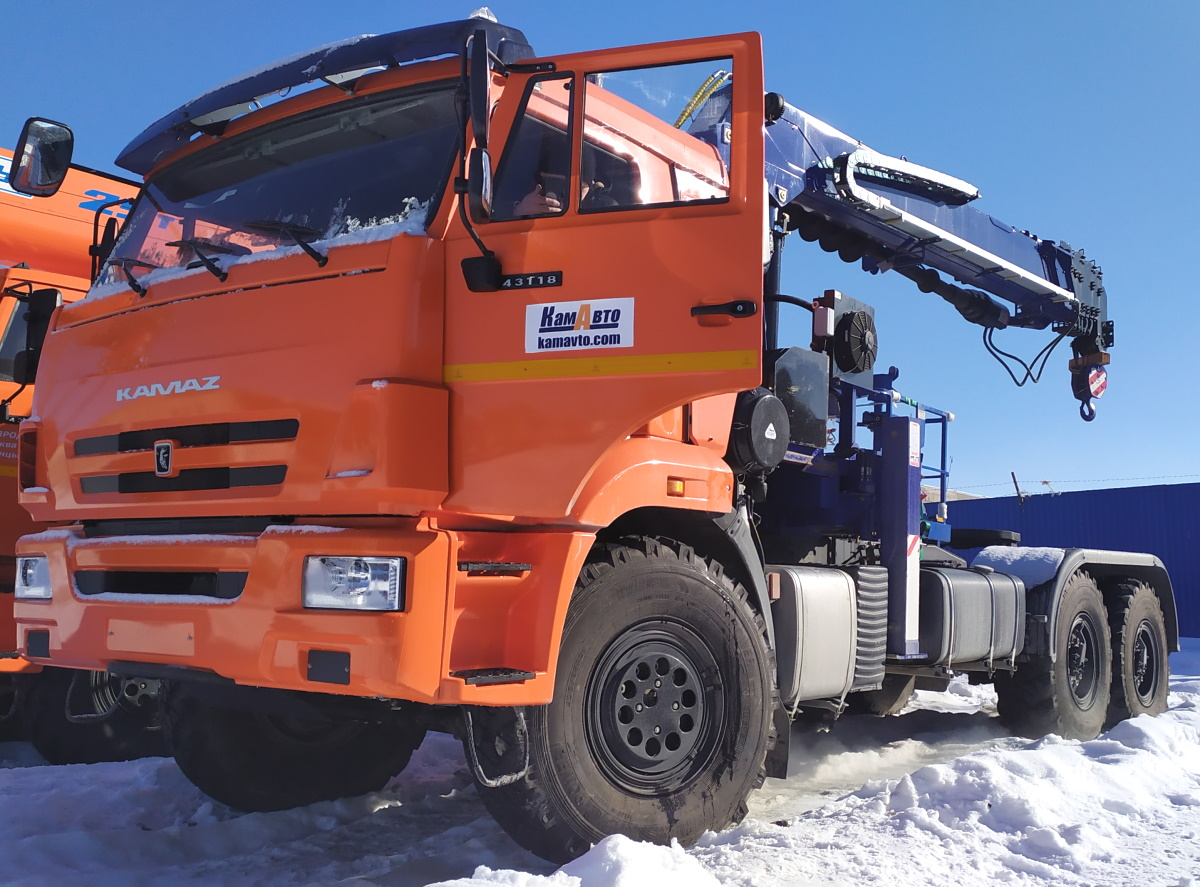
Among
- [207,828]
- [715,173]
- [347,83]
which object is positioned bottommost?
[207,828]

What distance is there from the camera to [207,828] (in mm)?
4508

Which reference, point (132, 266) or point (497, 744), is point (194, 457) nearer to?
point (132, 266)

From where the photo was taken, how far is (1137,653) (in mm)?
8125

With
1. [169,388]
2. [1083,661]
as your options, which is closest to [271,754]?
[169,388]

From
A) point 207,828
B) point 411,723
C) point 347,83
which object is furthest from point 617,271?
point 207,828

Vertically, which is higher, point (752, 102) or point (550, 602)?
point (752, 102)

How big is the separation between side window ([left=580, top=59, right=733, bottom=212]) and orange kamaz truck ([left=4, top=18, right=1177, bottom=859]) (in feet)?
0.06

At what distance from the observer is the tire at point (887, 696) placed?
6.88m

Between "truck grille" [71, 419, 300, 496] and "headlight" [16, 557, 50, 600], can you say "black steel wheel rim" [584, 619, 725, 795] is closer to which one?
"truck grille" [71, 419, 300, 496]

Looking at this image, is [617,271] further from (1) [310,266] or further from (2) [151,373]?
(2) [151,373]

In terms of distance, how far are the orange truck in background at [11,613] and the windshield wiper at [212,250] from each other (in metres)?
1.88

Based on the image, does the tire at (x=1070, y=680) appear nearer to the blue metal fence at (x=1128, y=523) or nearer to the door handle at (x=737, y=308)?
the door handle at (x=737, y=308)

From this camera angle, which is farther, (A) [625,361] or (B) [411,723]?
(B) [411,723]

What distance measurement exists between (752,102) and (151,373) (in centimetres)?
240
